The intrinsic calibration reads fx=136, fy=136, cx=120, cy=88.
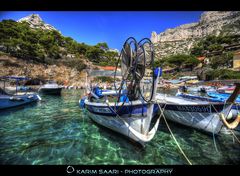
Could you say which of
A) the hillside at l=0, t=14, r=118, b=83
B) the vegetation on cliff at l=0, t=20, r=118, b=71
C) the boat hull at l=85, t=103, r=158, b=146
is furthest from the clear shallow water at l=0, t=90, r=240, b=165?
the vegetation on cliff at l=0, t=20, r=118, b=71

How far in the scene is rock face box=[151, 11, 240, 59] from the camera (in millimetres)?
78500

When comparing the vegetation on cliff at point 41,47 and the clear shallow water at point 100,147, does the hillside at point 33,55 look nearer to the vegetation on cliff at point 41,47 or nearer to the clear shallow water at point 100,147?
the vegetation on cliff at point 41,47

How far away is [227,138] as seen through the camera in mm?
6445

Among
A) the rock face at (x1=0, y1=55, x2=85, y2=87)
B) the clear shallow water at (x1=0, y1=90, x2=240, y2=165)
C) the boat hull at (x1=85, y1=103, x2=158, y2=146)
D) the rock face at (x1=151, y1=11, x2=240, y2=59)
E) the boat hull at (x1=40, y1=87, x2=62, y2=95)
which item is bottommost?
the clear shallow water at (x1=0, y1=90, x2=240, y2=165)

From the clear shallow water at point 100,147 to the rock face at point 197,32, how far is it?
80158 mm

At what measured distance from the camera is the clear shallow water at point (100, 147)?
4695 mm

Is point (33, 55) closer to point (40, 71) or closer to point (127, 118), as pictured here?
point (40, 71)

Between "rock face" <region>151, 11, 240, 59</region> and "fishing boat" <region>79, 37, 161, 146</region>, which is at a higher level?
"rock face" <region>151, 11, 240, 59</region>

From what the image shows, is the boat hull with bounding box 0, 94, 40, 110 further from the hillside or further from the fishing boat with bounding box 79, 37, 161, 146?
the hillside

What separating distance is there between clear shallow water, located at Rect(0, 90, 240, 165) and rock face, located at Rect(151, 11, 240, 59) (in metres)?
80.2

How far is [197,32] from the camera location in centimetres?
10900
